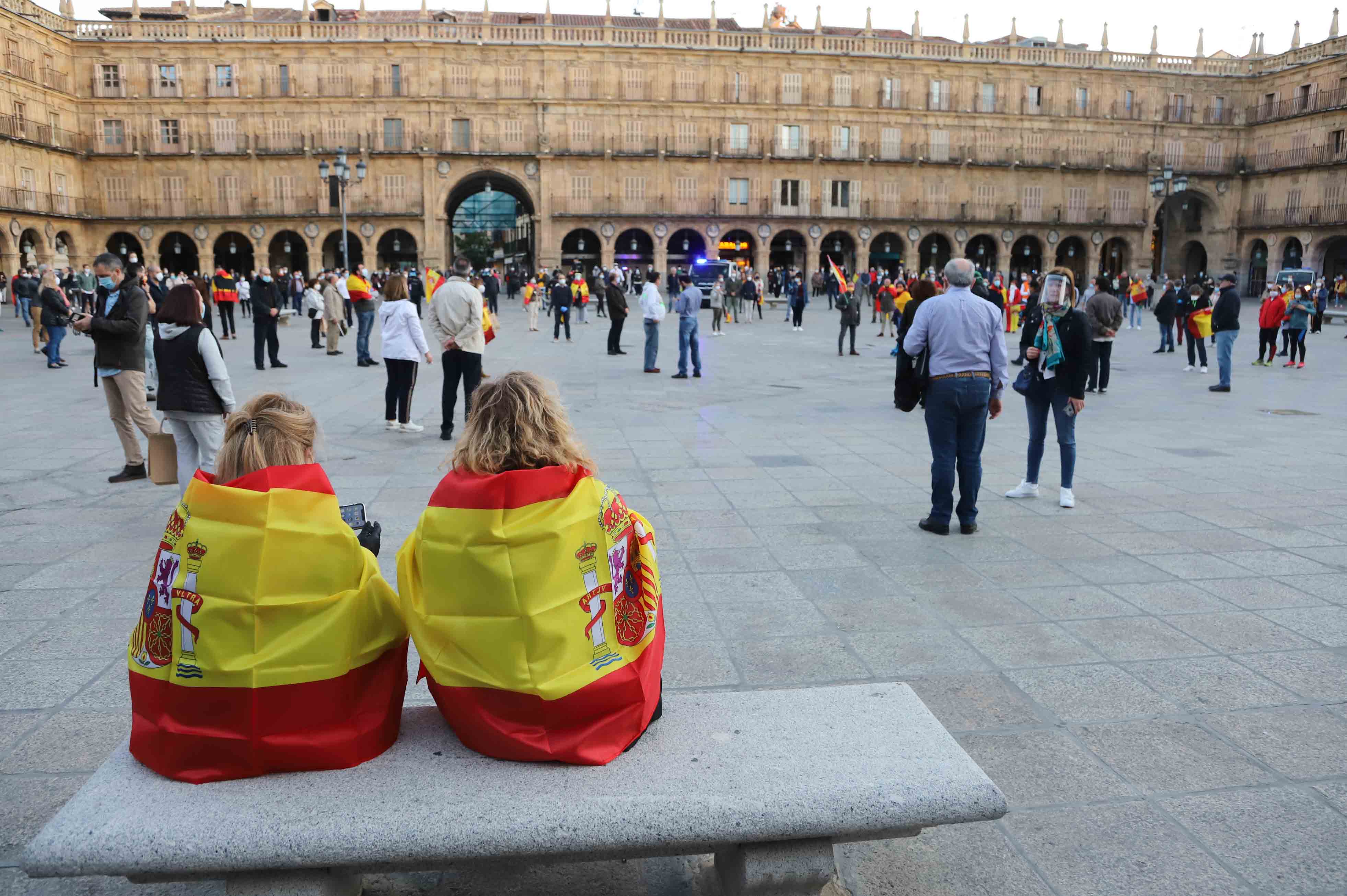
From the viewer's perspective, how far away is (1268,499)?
6.75m

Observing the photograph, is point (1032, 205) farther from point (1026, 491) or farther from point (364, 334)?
point (1026, 491)

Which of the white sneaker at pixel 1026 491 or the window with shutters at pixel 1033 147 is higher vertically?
the window with shutters at pixel 1033 147

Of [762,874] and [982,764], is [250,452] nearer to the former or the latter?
[762,874]

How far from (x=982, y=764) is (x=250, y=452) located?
2.40 metres

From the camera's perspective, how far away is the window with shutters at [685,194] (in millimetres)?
43500

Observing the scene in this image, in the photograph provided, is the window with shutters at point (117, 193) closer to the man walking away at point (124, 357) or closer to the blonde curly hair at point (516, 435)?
the man walking away at point (124, 357)

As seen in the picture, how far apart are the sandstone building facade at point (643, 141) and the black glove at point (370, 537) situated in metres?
41.1

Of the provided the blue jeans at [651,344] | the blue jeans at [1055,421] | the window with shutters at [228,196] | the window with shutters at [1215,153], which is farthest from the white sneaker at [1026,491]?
the window with shutters at [1215,153]

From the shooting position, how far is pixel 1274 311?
16.1 meters

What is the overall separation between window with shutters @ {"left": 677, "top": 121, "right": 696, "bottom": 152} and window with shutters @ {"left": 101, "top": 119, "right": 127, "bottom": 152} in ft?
78.3

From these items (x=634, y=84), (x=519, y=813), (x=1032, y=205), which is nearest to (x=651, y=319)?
(x=519, y=813)

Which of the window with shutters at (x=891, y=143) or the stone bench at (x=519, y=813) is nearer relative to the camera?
the stone bench at (x=519, y=813)

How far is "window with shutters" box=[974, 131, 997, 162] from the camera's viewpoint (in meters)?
45.0

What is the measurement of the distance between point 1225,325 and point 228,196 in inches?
1590
